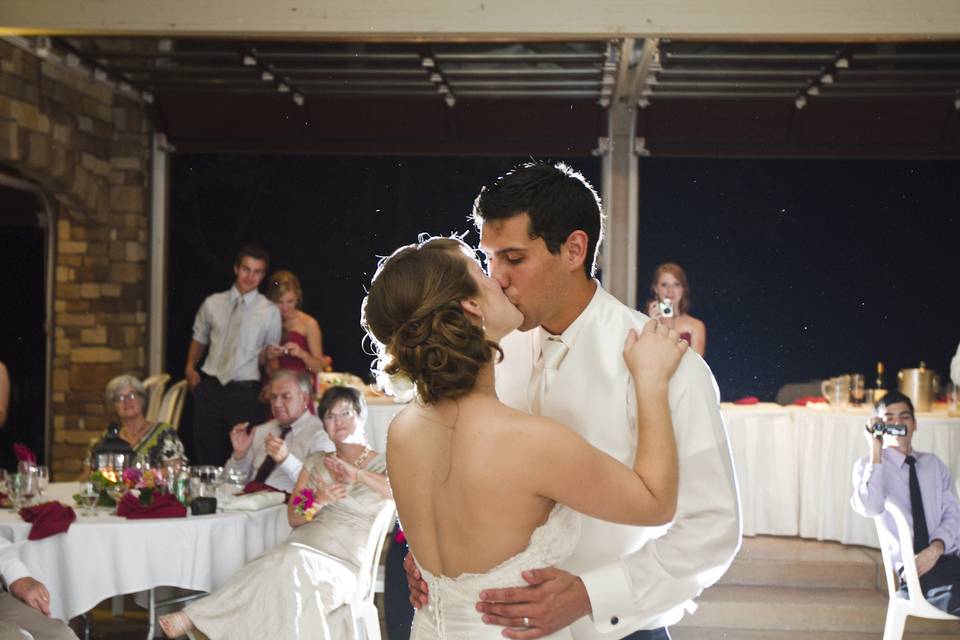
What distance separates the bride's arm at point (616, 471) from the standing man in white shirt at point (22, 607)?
7.70 ft

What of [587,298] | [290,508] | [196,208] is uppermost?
[196,208]

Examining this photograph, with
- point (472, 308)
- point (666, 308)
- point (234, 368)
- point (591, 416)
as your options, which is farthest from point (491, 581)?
point (234, 368)

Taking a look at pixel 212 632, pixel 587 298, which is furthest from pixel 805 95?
pixel 587 298

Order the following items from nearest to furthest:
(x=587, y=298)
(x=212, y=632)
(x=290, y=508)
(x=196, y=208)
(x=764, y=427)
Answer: (x=587, y=298), (x=212, y=632), (x=290, y=508), (x=764, y=427), (x=196, y=208)

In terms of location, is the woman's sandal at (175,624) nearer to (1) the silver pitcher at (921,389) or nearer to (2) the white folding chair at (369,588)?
(2) the white folding chair at (369,588)

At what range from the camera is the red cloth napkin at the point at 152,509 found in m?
4.50

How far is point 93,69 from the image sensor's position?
311 inches

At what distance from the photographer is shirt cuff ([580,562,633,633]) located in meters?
1.70

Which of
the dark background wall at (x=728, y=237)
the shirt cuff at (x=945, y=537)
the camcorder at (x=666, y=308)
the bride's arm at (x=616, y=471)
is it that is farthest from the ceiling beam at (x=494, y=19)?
the bride's arm at (x=616, y=471)

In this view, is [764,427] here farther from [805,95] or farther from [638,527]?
[638,527]

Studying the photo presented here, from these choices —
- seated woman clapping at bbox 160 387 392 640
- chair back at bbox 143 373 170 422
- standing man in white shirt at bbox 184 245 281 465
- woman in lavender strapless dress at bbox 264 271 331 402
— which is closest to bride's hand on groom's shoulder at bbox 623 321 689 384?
seated woman clapping at bbox 160 387 392 640

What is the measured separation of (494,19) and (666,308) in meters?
2.16

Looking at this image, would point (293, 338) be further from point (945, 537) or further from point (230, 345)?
point (945, 537)

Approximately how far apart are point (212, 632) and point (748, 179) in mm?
6106
